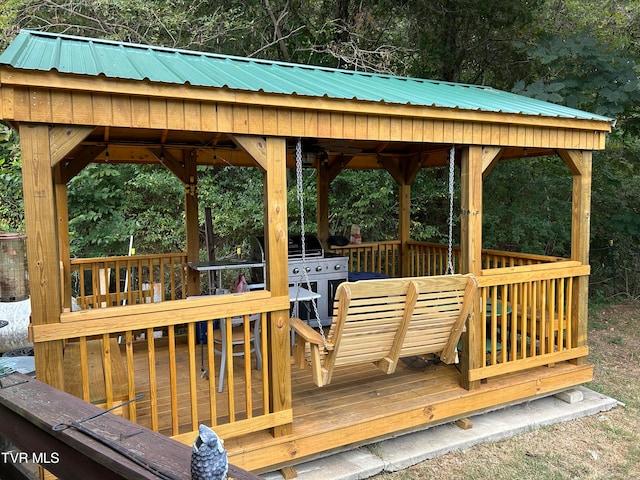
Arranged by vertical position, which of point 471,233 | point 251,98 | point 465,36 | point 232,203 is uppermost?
point 465,36

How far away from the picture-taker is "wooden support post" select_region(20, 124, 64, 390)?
240 centimetres

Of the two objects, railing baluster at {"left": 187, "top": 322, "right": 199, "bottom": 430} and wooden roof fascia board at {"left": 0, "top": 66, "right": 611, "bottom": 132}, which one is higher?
wooden roof fascia board at {"left": 0, "top": 66, "right": 611, "bottom": 132}

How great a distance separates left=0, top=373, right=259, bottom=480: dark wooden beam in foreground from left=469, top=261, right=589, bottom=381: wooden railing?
305cm

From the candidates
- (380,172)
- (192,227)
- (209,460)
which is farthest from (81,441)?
(380,172)

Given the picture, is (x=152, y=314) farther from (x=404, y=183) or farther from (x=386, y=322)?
(x=404, y=183)

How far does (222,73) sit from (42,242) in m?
1.76

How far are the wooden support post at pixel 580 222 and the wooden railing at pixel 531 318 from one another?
29mm

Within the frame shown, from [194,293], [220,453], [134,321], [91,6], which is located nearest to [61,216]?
[194,293]

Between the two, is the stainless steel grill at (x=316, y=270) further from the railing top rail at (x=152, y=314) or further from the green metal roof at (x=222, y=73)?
the railing top rail at (x=152, y=314)

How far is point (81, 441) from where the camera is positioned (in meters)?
1.36

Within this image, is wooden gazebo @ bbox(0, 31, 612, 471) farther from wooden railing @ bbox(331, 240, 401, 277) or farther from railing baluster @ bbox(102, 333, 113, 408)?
wooden railing @ bbox(331, 240, 401, 277)

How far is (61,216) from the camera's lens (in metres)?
4.91

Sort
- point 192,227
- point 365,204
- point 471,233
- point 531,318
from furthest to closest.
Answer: point 365,204 → point 192,227 → point 531,318 → point 471,233

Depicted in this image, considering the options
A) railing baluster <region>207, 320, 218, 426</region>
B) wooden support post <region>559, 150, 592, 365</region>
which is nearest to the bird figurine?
railing baluster <region>207, 320, 218, 426</region>
